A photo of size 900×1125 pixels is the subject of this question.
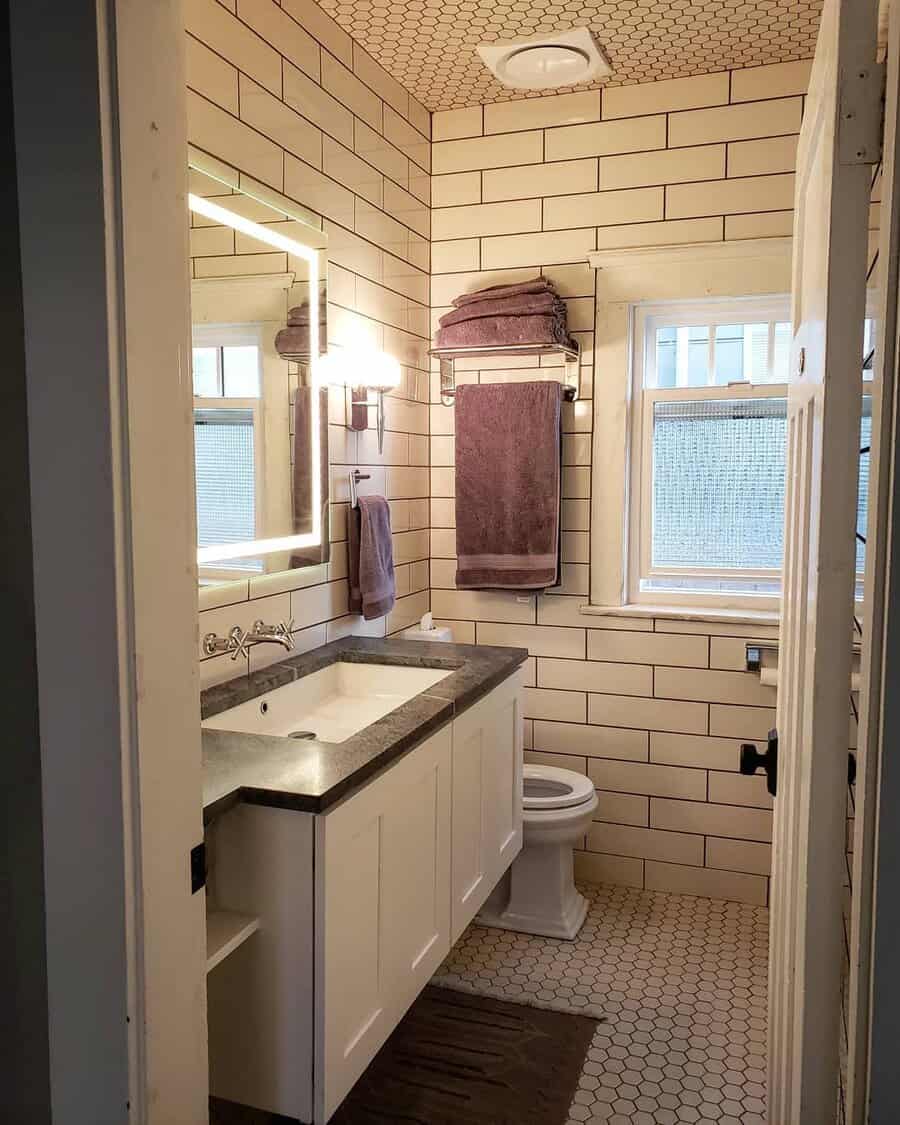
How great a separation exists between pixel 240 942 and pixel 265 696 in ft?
2.31

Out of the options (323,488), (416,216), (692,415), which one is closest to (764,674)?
(692,415)

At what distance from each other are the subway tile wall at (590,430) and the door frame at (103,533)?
7.23ft

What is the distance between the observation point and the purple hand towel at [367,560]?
2.63 m

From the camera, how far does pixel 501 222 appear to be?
124 inches

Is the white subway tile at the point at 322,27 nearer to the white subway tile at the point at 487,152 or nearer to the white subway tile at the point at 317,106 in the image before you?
the white subway tile at the point at 317,106

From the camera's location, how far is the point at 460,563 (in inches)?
124

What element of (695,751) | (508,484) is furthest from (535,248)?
(695,751)

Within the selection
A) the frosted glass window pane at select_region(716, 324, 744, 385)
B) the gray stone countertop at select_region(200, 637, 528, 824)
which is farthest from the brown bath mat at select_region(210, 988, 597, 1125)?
the frosted glass window pane at select_region(716, 324, 744, 385)

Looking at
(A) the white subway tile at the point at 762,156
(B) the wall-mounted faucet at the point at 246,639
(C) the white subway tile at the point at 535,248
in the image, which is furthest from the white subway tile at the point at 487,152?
(B) the wall-mounted faucet at the point at 246,639

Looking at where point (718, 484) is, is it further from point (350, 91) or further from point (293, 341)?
point (350, 91)

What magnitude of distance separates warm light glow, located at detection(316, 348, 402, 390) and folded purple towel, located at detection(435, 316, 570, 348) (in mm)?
354

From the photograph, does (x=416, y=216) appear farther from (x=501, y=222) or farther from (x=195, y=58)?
(x=195, y=58)

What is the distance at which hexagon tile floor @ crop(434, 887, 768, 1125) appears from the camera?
2.09 m

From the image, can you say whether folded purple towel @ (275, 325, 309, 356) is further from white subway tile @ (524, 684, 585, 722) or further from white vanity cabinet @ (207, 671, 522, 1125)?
white subway tile @ (524, 684, 585, 722)
